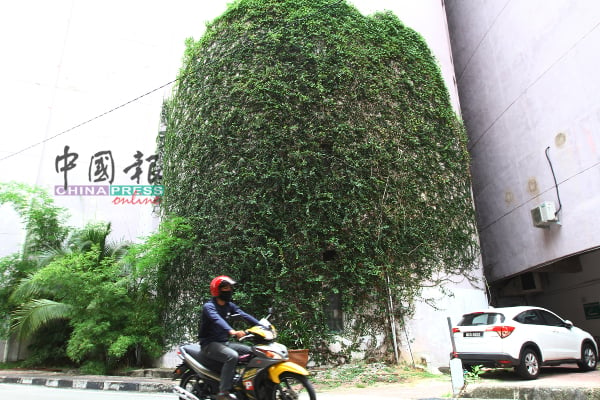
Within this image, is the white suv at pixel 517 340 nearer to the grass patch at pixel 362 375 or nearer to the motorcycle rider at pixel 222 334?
the grass patch at pixel 362 375

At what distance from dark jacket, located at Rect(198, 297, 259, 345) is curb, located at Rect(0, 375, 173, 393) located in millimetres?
3802

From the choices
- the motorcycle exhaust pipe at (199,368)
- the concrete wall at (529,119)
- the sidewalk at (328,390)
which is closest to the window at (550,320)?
the concrete wall at (529,119)

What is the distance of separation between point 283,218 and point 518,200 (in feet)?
22.5

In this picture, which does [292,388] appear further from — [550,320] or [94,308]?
[94,308]

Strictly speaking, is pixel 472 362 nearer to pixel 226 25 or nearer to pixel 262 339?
pixel 262 339

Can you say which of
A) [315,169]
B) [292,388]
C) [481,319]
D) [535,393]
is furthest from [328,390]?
[315,169]

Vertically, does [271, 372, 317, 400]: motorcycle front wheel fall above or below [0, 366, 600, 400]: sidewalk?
above

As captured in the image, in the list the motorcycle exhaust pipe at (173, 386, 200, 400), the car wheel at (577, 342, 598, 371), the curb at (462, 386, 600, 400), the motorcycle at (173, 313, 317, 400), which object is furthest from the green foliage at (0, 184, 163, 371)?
the car wheel at (577, 342, 598, 371)

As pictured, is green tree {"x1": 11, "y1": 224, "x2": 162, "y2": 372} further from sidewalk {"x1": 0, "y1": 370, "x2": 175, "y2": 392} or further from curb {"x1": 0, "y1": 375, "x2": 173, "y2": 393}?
curb {"x1": 0, "y1": 375, "x2": 173, "y2": 393}

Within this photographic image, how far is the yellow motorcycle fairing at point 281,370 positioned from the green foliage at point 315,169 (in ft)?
18.1

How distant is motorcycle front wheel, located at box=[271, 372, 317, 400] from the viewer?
406 centimetres

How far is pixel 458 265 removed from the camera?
11031mm

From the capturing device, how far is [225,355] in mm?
4398

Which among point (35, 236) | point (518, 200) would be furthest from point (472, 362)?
point (35, 236)
